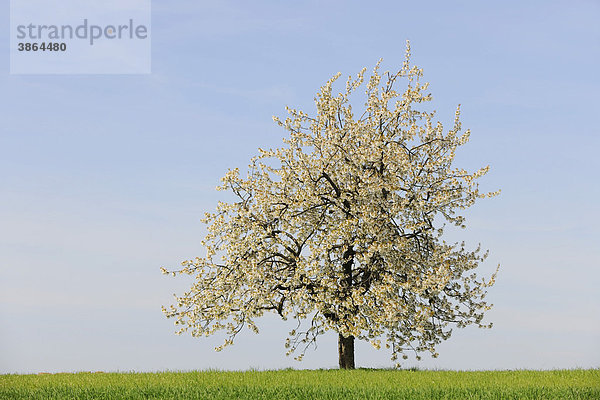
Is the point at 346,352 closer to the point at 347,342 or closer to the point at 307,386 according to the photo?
the point at 347,342

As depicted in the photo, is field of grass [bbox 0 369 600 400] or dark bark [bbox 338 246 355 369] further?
dark bark [bbox 338 246 355 369]

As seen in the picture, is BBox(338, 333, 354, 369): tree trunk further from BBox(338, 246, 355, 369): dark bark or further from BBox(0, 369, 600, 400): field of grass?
BBox(0, 369, 600, 400): field of grass

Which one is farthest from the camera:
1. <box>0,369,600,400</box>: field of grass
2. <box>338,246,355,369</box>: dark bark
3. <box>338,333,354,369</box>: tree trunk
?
<box>338,333,354,369</box>: tree trunk

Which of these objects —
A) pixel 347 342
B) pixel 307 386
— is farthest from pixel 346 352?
pixel 307 386

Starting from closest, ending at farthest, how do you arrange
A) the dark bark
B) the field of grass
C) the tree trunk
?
the field of grass
the dark bark
the tree trunk

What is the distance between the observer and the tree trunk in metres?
18.7

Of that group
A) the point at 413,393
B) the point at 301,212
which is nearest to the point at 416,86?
the point at 301,212

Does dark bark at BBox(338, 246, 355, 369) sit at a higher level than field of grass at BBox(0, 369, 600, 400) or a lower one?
higher

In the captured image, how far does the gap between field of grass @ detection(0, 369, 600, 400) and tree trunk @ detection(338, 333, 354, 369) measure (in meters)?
1.60

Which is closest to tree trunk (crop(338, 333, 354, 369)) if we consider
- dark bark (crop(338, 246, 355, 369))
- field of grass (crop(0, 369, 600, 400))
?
dark bark (crop(338, 246, 355, 369))

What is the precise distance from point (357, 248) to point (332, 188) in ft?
6.83

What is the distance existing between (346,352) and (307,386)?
4.68 m

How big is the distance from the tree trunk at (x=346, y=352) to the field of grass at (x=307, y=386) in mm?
1599

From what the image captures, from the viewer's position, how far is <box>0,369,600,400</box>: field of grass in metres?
13.8
